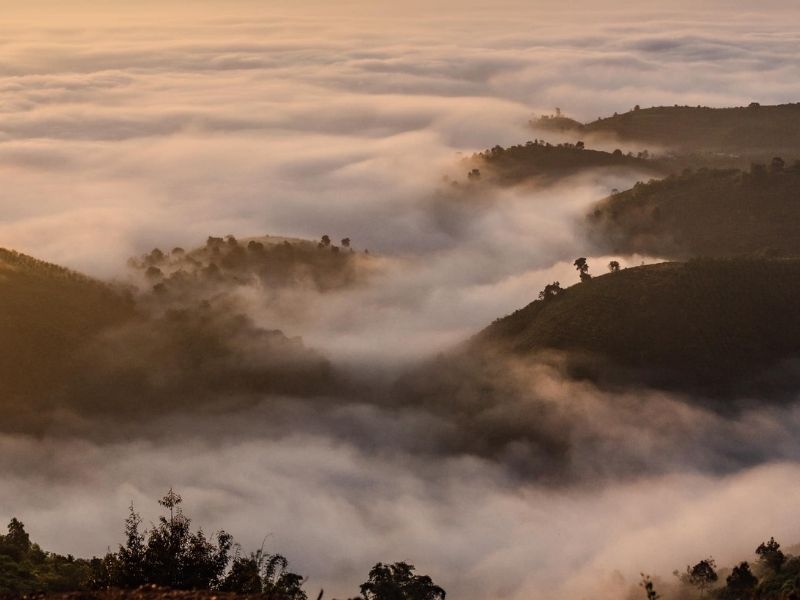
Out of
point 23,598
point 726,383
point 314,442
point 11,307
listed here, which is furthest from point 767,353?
point 23,598

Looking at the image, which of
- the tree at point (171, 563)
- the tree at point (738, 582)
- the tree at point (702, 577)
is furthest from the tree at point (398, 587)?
the tree at point (171, 563)

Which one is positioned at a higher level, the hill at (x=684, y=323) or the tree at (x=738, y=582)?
the hill at (x=684, y=323)

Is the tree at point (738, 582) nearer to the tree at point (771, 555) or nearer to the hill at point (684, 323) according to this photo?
the tree at point (771, 555)

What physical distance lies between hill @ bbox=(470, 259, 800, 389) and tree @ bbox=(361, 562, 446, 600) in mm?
82259

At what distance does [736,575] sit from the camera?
381 ft

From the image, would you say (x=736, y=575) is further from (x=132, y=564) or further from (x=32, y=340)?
(x=32, y=340)

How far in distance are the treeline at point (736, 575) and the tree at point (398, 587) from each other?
24677 millimetres

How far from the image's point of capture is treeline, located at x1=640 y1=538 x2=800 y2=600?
112 metres

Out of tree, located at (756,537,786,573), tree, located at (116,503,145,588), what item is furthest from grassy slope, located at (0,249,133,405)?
tree, located at (116,503,145,588)

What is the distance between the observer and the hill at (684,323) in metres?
177

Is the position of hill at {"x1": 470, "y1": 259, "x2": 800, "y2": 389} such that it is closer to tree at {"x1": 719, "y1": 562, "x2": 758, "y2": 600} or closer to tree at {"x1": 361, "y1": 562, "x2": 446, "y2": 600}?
tree at {"x1": 719, "y1": 562, "x2": 758, "y2": 600}

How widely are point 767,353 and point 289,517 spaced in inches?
3403

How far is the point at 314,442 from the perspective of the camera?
188 m

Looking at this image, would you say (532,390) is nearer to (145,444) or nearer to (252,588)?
(145,444)
